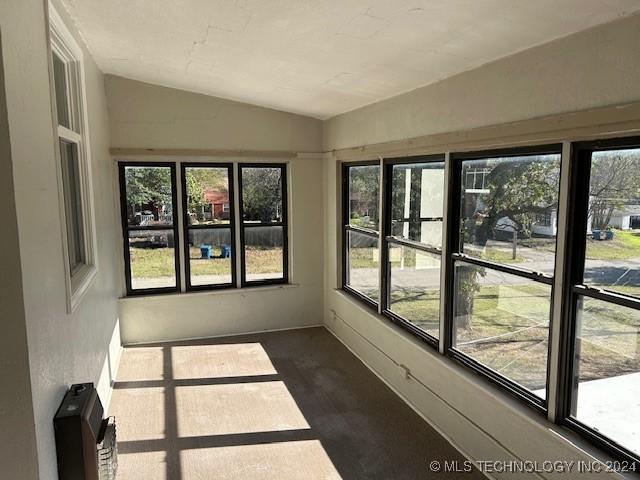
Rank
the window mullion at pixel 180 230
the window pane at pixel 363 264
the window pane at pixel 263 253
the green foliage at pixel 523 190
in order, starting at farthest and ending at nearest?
the window pane at pixel 263 253 → the window mullion at pixel 180 230 → the window pane at pixel 363 264 → the green foliage at pixel 523 190

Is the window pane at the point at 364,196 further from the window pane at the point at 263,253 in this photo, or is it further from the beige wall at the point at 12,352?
the beige wall at the point at 12,352

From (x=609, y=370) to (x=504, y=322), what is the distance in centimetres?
69

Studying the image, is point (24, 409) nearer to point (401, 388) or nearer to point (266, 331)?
point (401, 388)

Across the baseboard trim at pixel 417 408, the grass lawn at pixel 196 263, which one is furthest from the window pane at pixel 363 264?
the grass lawn at pixel 196 263

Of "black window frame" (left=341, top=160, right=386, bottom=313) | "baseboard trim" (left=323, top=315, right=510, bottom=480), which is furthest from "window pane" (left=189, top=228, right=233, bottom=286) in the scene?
"baseboard trim" (left=323, top=315, right=510, bottom=480)

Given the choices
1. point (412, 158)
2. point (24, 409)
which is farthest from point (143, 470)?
point (412, 158)

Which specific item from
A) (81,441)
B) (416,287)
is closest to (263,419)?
(416,287)

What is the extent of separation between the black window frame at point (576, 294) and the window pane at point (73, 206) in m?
2.82

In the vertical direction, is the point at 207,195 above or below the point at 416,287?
above

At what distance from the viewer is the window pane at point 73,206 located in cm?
288

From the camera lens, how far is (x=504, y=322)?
9.11ft

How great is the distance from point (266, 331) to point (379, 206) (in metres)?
2.24

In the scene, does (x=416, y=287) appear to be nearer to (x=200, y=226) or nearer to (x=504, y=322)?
(x=504, y=322)

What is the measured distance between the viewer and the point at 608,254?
82.3 inches
